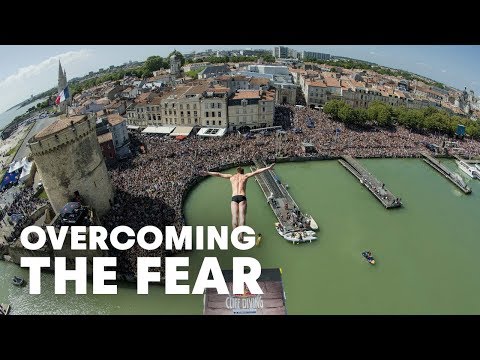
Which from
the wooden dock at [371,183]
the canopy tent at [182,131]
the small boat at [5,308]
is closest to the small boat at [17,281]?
the small boat at [5,308]

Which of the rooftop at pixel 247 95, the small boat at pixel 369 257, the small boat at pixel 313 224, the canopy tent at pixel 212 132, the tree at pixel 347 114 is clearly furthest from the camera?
the tree at pixel 347 114

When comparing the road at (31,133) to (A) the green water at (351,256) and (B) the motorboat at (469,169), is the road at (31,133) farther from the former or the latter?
(B) the motorboat at (469,169)

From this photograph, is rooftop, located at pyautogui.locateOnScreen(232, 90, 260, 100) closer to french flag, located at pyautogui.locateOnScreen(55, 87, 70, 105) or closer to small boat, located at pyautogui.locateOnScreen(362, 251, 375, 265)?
french flag, located at pyautogui.locateOnScreen(55, 87, 70, 105)

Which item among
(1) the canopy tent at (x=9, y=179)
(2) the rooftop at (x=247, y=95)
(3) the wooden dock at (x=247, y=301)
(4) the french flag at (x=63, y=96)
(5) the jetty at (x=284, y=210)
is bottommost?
(5) the jetty at (x=284, y=210)

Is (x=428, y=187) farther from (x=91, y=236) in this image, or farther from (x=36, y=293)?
(x=36, y=293)

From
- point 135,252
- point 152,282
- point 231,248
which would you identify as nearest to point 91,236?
point 135,252

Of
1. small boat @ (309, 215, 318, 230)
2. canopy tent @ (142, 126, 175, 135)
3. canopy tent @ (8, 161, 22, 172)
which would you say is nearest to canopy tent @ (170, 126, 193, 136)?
canopy tent @ (142, 126, 175, 135)
